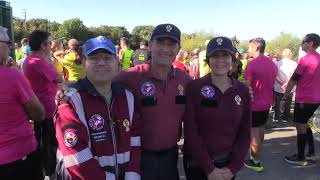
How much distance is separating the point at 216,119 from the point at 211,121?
44 millimetres

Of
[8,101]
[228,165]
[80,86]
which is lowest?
[228,165]

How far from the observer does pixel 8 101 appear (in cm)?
289

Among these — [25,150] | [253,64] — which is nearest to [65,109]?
[25,150]

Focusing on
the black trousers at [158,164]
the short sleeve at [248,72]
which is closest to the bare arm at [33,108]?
the black trousers at [158,164]

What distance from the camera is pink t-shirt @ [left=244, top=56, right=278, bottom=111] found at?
602 centimetres

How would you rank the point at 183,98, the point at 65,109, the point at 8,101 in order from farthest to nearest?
the point at 183,98 → the point at 8,101 → the point at 65,109

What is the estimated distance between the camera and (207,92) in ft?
10.0

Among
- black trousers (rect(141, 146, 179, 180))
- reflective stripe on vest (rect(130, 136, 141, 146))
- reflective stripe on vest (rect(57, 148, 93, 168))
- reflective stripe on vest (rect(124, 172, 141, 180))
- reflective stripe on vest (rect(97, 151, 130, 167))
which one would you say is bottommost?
black trousers (rect(141, 146, 179, 180))

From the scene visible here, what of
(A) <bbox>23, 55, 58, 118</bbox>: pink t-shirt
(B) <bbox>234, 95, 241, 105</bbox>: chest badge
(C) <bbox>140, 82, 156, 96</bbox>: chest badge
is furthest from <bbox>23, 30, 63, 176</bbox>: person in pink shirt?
(B) <bbox>234, 95, 241, 105</bbox>: chest badge

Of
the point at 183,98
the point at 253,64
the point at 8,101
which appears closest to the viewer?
the point at 8,101

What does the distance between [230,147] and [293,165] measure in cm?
351

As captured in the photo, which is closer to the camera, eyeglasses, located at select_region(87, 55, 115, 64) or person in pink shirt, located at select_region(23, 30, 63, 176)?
eyeglasses, located at select_region(87, 55, 115, 64)

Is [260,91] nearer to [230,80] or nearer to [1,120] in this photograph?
[230,80]

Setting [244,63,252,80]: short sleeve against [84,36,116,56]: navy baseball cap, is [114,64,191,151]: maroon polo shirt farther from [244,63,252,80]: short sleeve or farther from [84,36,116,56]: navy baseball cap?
[244,63,252,80]: short sleeve
